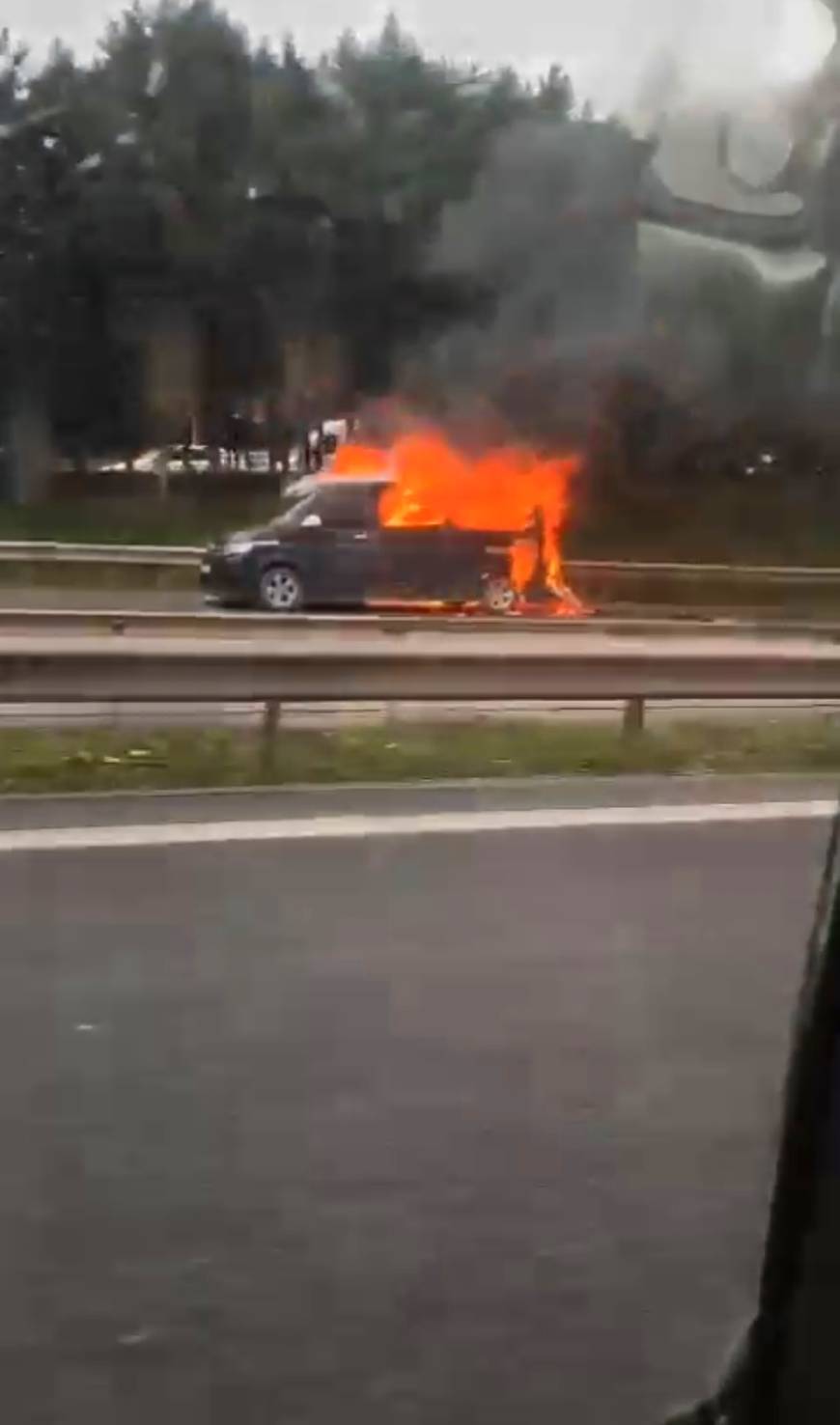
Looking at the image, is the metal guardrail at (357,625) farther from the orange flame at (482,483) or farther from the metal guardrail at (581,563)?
the orange flame at (482,483)

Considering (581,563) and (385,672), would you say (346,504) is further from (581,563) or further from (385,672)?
(385,672)

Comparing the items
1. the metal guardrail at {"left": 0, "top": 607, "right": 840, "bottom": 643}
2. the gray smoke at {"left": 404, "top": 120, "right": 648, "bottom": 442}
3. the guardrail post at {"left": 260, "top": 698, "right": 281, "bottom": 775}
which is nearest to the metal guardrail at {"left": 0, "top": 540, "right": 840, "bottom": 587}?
the gray smoke at {"left": 404, "top": 120, "right": 648, "bottom": 442}

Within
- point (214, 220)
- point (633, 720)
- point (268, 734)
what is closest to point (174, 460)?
point (214, 220)

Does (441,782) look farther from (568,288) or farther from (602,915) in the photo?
(568,288)

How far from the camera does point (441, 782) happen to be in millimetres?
8203

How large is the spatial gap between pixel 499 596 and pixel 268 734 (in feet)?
7.70

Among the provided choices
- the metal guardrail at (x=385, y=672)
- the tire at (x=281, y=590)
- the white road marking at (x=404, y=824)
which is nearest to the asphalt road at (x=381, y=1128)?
the white road marking at (x=404, y=824)

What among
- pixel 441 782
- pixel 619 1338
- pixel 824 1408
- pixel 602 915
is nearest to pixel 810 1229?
pixel 824 1408

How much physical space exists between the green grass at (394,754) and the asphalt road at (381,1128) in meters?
1.36

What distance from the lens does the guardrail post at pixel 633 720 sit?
8.77 metres

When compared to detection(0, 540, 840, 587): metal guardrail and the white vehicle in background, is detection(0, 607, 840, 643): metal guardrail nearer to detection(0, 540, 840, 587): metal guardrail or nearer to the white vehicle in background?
detection(0, 540, 840, 587): metal guardrail

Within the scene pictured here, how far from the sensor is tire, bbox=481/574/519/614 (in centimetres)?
588

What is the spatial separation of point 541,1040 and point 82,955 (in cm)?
133

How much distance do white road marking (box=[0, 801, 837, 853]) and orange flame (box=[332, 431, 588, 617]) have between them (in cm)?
211
